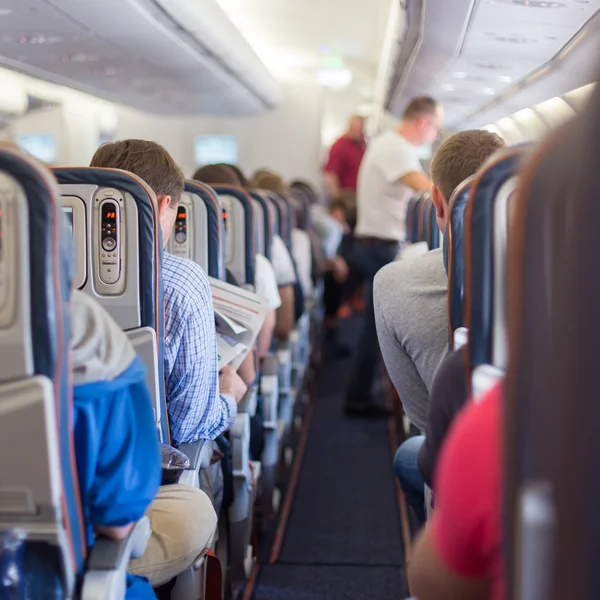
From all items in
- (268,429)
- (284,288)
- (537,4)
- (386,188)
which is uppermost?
(537,4)

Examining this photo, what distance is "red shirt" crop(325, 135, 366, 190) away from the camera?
34.4 ft

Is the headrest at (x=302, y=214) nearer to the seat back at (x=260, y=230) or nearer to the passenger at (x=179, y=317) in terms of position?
the seat back at (x=260, y=230)

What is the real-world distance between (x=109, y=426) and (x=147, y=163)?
1048 millimetres

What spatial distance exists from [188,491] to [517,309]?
1201mm

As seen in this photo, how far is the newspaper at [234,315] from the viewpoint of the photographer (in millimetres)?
2914

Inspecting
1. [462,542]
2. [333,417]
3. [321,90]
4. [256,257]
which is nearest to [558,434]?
[462,542]

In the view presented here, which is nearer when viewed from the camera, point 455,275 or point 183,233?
point 455,275

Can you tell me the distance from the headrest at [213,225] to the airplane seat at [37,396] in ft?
4.76

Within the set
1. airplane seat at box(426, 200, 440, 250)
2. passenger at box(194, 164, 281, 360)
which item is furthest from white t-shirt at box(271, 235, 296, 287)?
airplane seat at box(426, 200, 440, 250)

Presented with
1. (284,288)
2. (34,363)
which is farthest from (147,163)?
(284,288)

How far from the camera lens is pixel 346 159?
34.5ft

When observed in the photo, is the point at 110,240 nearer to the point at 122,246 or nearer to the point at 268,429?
the point at 122,246

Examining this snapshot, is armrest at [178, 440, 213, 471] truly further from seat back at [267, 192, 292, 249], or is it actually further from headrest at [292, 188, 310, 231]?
headrest at [292, 188, 310, 231]

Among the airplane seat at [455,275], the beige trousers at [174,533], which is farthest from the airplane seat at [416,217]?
the beige trousers at [174,533]
